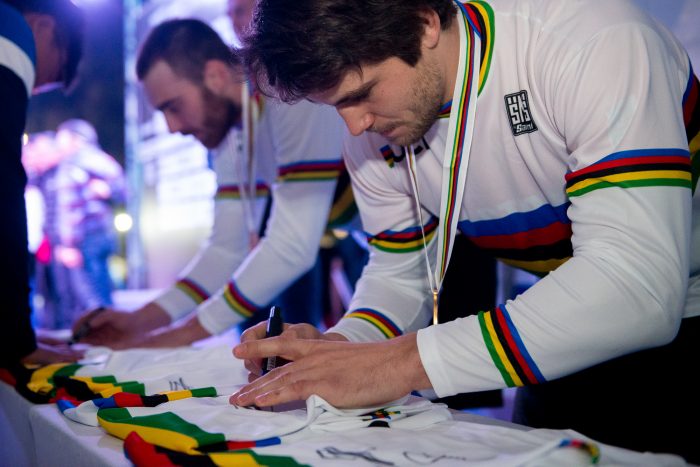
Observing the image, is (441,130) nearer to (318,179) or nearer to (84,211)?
(318,179)

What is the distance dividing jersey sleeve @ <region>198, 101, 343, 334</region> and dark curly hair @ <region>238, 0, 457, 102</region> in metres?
0.57

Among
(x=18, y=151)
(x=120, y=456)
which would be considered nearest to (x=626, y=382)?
(x=120, y=456)

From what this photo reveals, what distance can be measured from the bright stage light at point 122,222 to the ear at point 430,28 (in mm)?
5168

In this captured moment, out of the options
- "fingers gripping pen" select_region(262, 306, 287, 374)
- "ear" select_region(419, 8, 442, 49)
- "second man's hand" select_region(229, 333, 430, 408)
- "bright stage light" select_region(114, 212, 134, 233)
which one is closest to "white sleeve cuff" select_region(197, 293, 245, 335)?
"fingers gripping pen" select_region(262, 306, 287, 374)

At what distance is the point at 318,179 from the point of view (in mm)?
1604

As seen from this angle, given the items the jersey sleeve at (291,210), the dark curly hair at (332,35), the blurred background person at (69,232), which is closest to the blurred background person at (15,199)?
the jersey sleeve at (291,210)

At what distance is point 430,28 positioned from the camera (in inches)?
39.7

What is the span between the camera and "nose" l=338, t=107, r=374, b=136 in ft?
3.36

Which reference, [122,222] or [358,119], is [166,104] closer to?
[358,119]

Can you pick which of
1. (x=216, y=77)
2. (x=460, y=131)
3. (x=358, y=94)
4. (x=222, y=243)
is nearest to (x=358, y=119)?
(x=358, y=94)

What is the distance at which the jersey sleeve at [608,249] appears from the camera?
0.72m

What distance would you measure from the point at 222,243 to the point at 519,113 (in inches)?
51.9
